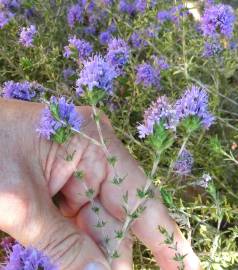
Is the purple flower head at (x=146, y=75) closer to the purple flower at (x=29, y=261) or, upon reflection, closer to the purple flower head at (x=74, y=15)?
the purple flower head at (x=74, y=15)

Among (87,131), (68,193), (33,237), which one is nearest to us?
(33,237)

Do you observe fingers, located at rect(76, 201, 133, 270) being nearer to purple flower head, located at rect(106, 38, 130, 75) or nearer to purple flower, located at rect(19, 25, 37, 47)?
purple flower head, located at rect(106, 38, 130, 75)

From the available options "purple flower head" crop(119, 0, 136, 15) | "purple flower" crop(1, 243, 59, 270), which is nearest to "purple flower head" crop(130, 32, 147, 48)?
"purple flower head" crop(119, 0, 136, 15)

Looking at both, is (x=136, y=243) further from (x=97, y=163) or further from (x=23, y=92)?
(x=23, y=92)

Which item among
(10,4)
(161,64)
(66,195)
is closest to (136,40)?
(161,64)

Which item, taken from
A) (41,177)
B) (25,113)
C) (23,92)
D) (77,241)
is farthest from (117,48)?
(77,241)

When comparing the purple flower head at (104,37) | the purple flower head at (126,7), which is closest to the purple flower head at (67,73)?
the purple flower head at (104,37)
